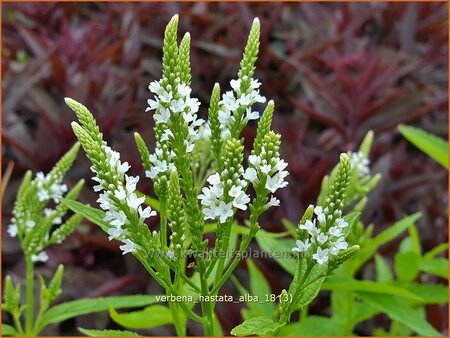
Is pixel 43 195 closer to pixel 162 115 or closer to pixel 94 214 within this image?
pixel 94 214

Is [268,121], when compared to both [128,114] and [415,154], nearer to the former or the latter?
[128,114]

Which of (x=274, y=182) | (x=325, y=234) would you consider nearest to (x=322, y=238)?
(x=325, y=234)

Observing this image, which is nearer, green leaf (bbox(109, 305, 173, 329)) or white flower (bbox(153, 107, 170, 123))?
white flower (bbox(153, 107, 170, 123))

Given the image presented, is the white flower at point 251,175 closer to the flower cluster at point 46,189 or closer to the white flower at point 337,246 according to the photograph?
the white flower at point 337,246

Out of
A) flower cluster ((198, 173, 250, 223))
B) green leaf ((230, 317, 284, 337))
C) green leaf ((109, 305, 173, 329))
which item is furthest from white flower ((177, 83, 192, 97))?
green leaf ((109, 305, 173, 329))

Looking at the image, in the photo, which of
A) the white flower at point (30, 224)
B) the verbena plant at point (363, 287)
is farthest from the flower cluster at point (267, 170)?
the white flower at point (30, 224)

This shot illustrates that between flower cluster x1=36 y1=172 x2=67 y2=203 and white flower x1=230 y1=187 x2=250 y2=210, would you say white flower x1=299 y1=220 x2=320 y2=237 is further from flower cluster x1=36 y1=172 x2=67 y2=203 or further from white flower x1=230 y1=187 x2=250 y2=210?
flower cluster x1=36 y1=172 x2=67 y2=203
